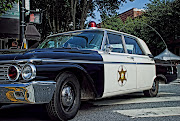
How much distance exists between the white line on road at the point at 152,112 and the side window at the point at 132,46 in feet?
5.06

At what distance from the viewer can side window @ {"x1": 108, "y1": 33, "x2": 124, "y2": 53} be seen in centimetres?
574

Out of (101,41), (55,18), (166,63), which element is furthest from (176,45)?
(101,41)

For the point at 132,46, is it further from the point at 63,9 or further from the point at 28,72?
the point at 63,9

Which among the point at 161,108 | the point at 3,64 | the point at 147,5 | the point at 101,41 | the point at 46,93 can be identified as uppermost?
the point at 147,5

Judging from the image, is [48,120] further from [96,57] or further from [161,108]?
[161,108]

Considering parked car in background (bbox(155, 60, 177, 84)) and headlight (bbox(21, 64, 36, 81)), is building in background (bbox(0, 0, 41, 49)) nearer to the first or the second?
parked car in background (bbox(155, 60, 177, 84))

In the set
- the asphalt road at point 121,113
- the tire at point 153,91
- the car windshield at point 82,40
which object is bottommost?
the asphalt road at point 121,113

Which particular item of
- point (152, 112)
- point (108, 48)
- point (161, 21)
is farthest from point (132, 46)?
point (161, 21)

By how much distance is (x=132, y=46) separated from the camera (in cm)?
651

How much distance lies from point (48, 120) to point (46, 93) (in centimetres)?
61

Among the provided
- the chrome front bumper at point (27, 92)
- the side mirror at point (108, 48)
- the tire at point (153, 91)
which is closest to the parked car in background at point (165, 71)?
the tire at point (153, 91)

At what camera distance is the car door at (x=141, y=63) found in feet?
20.4

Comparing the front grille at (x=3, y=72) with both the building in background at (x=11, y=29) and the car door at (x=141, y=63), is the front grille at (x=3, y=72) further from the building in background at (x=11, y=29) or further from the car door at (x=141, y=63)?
the building in background at (x=11, y=29)

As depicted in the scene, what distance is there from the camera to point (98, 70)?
480 centimetres
